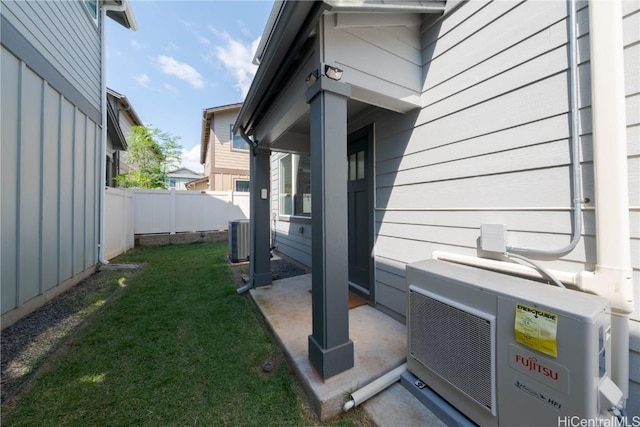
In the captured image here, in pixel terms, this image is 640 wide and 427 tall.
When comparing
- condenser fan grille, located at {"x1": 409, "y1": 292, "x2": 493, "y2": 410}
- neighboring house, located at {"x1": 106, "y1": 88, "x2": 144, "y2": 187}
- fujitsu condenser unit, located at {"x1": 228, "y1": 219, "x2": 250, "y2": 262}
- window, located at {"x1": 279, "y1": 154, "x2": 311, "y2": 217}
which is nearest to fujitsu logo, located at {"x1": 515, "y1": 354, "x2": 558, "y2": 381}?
condenser fan grille, located at {"x1": 409, "y1": 292, "x2": 493, "y2": 410}

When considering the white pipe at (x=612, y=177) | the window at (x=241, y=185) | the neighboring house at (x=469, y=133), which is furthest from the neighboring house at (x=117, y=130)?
the white pipe at (x=612, y=177)

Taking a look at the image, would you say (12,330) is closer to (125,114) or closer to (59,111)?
(59,111)

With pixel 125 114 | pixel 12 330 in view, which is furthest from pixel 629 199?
pixel 125 114

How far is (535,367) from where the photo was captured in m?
1.14

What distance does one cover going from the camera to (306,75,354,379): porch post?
5.77ft

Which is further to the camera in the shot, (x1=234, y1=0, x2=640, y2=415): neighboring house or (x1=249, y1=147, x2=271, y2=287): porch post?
(x1=249, y1=147, x2=271, y2=287): porch post

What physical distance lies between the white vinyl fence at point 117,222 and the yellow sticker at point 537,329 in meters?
7.27

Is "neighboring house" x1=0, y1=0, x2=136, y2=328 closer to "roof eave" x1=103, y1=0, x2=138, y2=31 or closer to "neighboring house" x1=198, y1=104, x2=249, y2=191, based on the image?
"roof eave" x1=103, y1=0, x2=138, y2=31

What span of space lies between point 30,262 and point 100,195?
2487mm

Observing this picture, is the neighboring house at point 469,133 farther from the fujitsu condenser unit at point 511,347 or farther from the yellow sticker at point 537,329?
the yellow sticker at point 537,329

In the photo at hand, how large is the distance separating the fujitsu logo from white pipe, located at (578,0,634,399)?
49 cm

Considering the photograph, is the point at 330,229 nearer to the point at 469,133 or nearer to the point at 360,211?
the point at 469,133

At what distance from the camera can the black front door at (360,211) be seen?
305cm
